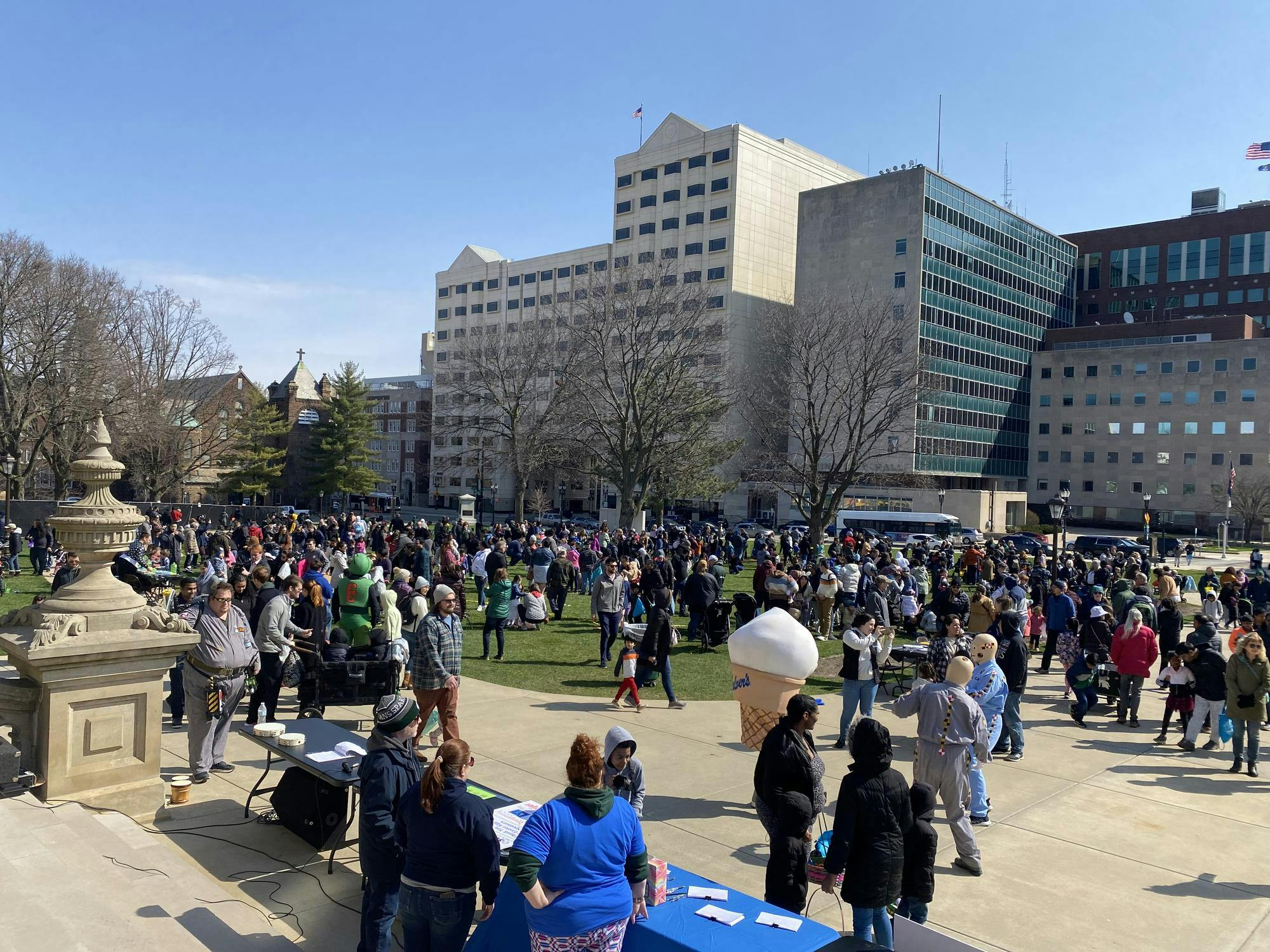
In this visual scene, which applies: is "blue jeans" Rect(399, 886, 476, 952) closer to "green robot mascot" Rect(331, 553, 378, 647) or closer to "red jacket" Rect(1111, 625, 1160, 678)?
"green robot mascot" Rect(331, 553, 378, 647)

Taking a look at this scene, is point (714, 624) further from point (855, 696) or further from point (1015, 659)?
point (1015, 659)

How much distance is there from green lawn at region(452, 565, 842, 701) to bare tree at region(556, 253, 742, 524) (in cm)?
2068

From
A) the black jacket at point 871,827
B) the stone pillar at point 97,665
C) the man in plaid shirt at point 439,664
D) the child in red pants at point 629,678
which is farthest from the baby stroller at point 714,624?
the black jacket at point 871,827

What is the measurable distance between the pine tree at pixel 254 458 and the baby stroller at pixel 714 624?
158ft

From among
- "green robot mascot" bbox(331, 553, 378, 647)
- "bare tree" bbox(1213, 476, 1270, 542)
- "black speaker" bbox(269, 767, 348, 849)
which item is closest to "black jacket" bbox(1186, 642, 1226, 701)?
"black speaker" bbox(269, 767, 348, 849)

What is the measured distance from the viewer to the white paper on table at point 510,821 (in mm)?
5457

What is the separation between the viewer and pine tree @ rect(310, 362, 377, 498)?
65938 millimetres

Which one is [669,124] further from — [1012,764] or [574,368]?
[1012,764]

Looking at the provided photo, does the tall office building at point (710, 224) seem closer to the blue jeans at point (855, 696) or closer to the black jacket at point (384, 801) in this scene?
the blue jeans at point (855, 696)

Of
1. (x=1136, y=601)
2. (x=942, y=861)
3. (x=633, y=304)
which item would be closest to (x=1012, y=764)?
(x=942, y=861)

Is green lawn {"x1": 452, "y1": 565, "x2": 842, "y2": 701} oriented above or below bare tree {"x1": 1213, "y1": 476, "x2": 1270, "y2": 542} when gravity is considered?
below

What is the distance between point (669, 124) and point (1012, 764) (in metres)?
83.1

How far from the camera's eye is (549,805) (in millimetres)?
4129

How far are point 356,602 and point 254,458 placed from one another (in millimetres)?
53273
